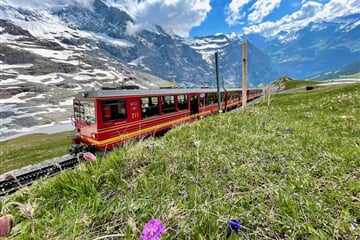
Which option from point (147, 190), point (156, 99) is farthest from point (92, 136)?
point (147, 190)

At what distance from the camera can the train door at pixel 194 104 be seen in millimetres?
17314

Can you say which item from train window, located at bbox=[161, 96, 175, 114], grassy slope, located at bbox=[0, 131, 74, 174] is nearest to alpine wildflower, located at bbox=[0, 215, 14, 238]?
train window, located at bbox=[161, 96, 175, 114]

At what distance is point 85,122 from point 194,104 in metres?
9.26

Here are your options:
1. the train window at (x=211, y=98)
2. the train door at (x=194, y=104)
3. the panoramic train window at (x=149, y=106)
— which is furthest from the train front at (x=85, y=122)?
the train window at (x=211, y=98)

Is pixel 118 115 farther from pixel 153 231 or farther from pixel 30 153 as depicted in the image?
pixel 30 153

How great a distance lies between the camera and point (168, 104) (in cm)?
1467

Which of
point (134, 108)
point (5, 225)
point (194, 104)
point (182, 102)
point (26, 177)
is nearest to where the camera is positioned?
point (5, 225)

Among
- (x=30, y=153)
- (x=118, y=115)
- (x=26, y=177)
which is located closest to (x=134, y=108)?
(x=118, y=115)

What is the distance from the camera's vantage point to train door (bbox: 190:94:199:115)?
17.3 m

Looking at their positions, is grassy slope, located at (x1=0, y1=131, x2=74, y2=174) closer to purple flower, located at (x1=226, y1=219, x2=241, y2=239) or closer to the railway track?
the railway track

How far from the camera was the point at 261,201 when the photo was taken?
1887 millimetres

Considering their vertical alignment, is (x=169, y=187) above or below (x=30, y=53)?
below

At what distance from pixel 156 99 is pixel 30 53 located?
191676mm

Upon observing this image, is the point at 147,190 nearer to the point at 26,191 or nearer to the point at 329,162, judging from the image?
the point at 26,191
